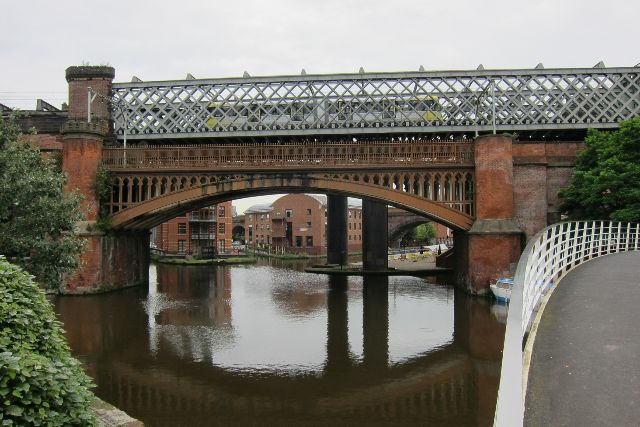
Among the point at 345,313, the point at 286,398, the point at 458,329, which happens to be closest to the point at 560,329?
the point at 286,398

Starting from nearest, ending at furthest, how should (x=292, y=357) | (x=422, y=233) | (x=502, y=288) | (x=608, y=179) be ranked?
(x=292, y=357) < (x=502, y=288) < (x=608, y=179) < (x=422, y=233)

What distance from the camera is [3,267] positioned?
6160 millimetres

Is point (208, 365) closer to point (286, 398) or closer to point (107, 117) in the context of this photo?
point (286, 398)

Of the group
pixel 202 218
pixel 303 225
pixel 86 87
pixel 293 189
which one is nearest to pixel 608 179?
pixel 293 189

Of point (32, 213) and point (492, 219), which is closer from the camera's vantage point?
point (32, 213)

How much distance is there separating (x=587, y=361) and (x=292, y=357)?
11.0 meters

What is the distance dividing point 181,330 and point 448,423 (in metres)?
12.5

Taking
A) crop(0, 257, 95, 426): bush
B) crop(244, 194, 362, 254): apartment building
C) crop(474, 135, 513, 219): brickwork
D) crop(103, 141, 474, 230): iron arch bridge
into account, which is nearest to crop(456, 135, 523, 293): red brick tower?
crop(474, 135, 513, 219): brickwork

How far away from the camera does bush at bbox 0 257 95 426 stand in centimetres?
509

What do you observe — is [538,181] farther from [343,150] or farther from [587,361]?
[587,361]

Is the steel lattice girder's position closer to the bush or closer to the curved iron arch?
the curved iron arch

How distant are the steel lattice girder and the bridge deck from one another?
2697 centimetres

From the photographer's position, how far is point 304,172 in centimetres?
2831

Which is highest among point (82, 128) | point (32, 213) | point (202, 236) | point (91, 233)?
point (82, 128)
